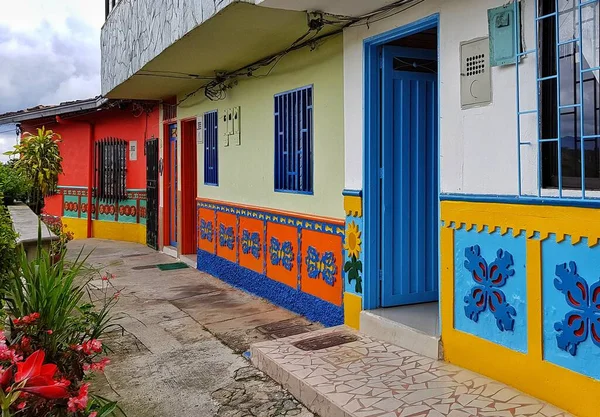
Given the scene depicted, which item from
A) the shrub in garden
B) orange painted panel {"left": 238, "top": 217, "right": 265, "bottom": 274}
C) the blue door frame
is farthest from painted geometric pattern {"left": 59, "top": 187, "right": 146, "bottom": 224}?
the shrub in garden

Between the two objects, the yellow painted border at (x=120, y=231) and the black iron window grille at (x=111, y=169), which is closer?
the yellow painted border at (x=120, y=231)

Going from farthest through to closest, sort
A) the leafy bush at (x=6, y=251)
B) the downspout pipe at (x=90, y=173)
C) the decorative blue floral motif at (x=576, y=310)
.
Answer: the downspout pipe at (x=90, y=173) → the leafy bush at (x=6, y=251) → the decorative blue floral motif at (x=576, y=310)

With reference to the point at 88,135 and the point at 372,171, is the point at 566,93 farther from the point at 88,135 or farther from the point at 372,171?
the point at 88,135

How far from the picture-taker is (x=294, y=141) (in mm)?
5832

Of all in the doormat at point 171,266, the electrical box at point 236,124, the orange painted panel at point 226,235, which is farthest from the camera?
the doormat at point 171,266

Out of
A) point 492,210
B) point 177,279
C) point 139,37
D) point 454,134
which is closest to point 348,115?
point 454,134

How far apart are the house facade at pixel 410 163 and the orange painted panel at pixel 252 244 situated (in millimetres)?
26

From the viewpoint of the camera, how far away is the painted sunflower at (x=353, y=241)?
473 centimetres

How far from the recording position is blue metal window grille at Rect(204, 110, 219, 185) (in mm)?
7839

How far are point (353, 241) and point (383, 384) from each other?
156 centimetres

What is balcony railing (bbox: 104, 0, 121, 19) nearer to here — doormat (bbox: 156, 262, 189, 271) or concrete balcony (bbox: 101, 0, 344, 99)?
→ concrete balcony (bbox: 101, 0, 344, 99)

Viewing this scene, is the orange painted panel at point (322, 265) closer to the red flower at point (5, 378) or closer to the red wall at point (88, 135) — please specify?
the red flower at point (5, 378)

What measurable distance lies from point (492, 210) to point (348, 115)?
72.2 inches

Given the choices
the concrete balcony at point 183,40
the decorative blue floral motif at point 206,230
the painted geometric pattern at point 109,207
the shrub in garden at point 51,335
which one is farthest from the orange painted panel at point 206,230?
the shrub in garden at point 51,335
